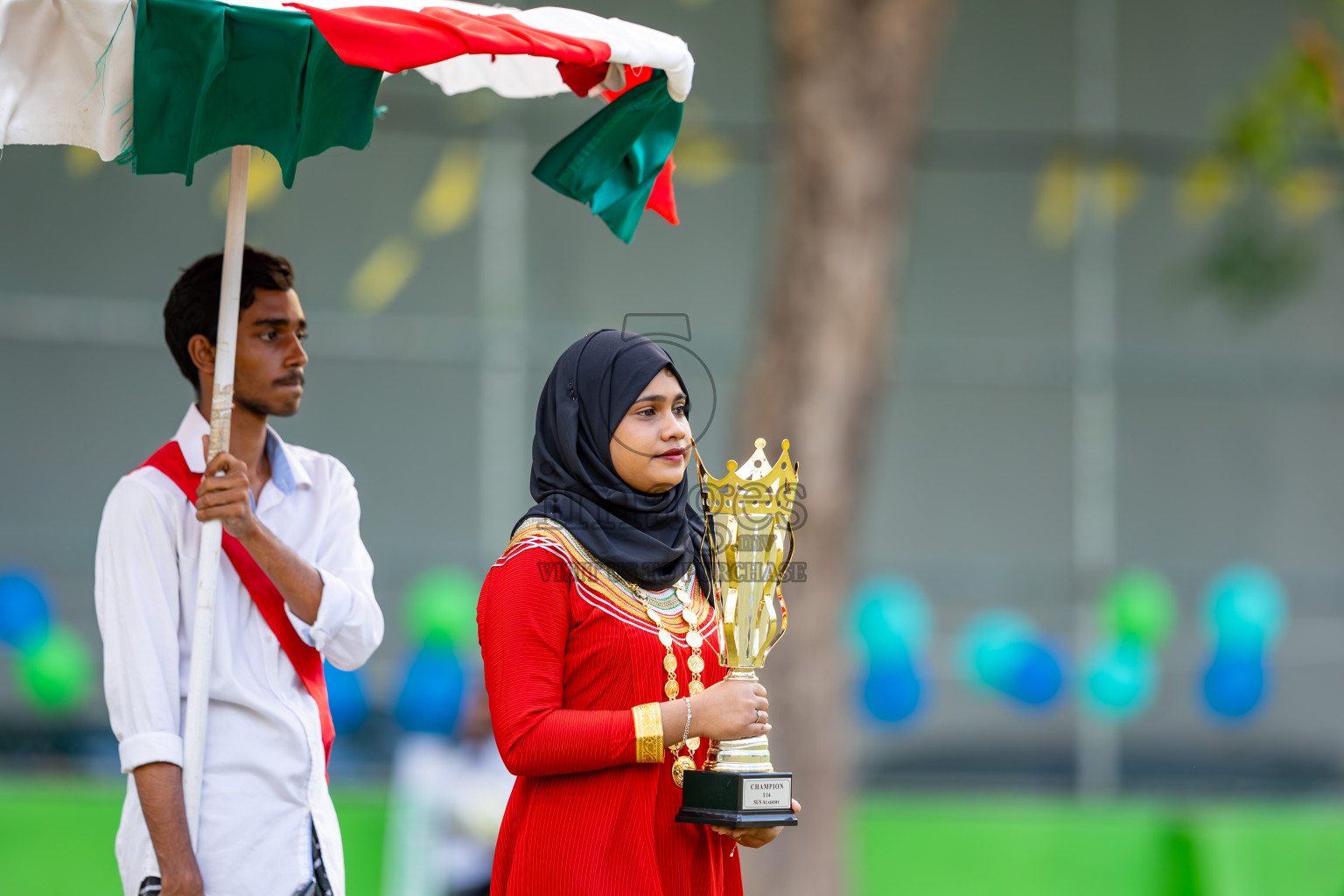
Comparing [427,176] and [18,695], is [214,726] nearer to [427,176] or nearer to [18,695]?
[18,695]

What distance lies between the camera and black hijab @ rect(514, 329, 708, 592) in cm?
248

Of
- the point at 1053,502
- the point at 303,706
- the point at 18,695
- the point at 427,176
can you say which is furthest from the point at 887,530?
the point at 303,706

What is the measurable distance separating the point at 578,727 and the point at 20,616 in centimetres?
588

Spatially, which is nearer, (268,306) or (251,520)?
(251,520)

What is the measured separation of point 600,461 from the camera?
98.0 inches

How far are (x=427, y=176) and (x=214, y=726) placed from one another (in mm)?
6200

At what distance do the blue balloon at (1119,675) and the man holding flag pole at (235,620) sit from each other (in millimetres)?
6330

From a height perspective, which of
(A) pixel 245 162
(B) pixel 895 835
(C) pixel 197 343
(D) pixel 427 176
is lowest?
(B) pixel 895 835

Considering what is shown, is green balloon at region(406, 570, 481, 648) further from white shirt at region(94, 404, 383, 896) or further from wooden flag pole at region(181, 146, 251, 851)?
wooden flag pole at region(181, 146, 251, 851)

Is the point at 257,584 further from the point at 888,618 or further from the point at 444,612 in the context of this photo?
the point at 888,618

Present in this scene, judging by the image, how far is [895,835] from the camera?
255 inches

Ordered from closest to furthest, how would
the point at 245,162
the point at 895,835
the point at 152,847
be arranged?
the point at 152,847
the point at 245,162
the point at 895,835

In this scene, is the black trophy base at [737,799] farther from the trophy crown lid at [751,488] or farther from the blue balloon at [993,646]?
the blue balloon at [993,646]

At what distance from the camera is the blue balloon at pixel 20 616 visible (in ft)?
24.1
